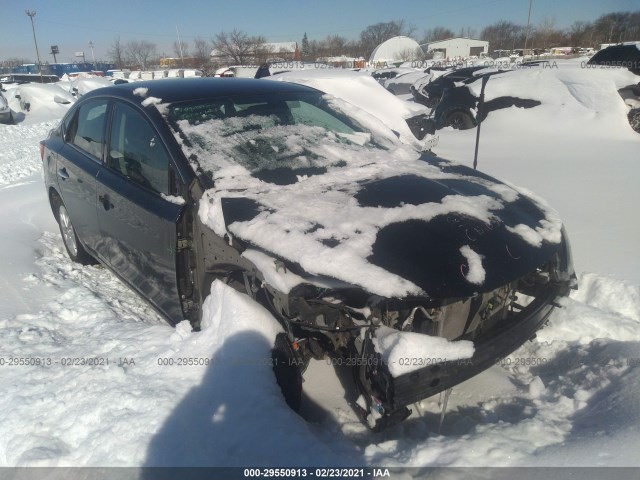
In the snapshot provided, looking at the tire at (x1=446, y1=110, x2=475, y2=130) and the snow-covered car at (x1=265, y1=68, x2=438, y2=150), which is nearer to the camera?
the snow-covered car at (x1=265, y1=68, x2=438, y2=150)

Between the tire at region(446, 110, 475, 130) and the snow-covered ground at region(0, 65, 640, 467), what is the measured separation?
233 inches

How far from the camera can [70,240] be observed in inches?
158

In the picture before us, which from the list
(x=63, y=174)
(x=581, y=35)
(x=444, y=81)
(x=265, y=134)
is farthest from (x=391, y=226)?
(x=581, y=35)

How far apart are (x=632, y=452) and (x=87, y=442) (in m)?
2.14

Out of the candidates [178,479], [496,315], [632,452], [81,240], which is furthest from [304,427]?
[81,240]

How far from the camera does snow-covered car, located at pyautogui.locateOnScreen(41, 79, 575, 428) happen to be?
1.82 metres

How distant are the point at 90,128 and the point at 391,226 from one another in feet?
8.84

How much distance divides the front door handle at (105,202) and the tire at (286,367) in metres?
1.65

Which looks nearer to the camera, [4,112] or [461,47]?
[4,112]

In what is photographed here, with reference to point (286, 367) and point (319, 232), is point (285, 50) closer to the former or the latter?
point (319, 232)

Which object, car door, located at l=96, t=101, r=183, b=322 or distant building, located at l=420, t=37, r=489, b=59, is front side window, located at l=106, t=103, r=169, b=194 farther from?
distant building, located at l=420, t=37, r=489, b=59

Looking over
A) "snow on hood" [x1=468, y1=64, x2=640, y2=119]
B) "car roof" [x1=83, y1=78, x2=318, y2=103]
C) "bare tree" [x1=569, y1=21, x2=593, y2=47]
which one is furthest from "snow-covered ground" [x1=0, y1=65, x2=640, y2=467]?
"bare tree" [x1=569, y1=21, x2=593, y2=47]

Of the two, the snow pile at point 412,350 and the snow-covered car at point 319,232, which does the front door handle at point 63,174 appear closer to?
the snow-covered car at point 319,232

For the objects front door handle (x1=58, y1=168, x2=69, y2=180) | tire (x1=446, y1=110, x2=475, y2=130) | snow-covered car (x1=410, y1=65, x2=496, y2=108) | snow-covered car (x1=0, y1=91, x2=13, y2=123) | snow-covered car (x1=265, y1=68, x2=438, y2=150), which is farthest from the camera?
snow-covered car (x1=0, y1=91, x2=13, y2=123)
